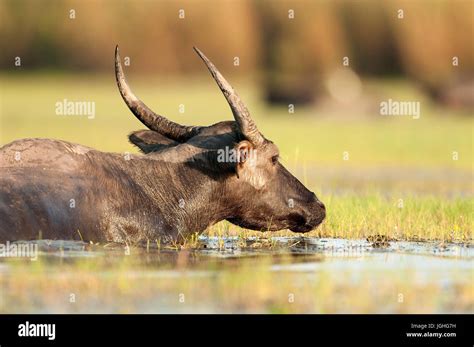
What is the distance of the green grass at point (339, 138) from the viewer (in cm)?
1284

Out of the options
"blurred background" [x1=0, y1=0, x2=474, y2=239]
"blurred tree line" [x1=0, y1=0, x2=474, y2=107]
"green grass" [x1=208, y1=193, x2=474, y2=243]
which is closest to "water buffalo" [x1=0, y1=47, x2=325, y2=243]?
"green grass" [x1=208, y1=193, x2=474, y2=243]

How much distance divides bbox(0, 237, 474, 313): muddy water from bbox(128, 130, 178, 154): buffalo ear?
38.9 inches

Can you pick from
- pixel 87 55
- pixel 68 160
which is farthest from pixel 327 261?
pixel 87 55

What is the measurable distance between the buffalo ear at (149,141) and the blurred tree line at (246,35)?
32486 mm

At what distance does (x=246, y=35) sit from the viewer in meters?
45.1

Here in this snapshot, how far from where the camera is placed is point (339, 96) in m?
37.9

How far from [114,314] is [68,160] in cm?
319

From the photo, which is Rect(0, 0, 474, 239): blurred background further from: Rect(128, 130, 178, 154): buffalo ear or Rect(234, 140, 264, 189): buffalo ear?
Rect(234, 140, 264, 189): buffalo ear

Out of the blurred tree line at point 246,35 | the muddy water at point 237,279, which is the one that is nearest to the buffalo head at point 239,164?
the muddy water at point 237,279

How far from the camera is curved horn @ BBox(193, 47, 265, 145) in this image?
10172 millimetres

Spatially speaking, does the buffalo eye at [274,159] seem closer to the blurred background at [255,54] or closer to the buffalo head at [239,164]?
the buffalo head at [239,164]
